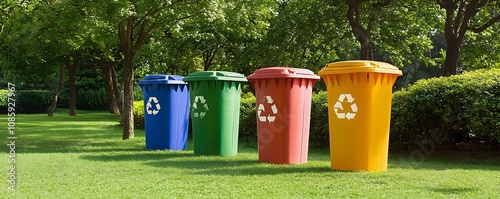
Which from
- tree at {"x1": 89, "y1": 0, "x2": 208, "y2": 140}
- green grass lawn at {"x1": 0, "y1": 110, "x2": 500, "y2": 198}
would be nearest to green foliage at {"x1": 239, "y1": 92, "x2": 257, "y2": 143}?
tree at {"x1": 89, "y1": 0, "x2": 208, "y2": 140}

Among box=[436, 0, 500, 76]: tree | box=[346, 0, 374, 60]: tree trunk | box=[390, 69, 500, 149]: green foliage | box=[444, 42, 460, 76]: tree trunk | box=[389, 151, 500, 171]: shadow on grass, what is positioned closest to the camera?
box=[389, 151, 500, 171]: shadow on grass

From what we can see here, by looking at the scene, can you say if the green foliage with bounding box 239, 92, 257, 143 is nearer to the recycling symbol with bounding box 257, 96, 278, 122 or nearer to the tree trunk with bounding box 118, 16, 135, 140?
the tree trunk with bounding box 118, 16, 135, 140

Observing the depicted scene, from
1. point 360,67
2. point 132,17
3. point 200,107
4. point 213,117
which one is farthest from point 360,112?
point 132,17

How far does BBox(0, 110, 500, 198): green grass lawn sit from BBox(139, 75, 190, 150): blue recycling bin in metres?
0.84

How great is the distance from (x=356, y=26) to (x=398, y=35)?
3.29 metres

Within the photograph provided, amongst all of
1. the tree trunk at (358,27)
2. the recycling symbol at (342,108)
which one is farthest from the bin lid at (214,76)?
the tree trunk at (358,27)

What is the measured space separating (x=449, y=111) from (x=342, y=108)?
3.00 meters

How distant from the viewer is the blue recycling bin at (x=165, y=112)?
34.5 feet

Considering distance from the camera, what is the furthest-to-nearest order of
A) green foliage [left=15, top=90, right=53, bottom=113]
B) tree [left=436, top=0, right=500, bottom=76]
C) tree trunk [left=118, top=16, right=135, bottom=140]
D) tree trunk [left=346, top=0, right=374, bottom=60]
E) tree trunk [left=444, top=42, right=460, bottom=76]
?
green foliage [left=15, top=90, right=53, bottom=113]
tree trunk [left=346, top=0, right=374, bottom=60]
tree trunk [left=444, top=42, right=460, bottom=76]
tree [left=436, top=0, right=500, bottom=76]
tree trunk [left=118, top=16, right=135, bottom=140]

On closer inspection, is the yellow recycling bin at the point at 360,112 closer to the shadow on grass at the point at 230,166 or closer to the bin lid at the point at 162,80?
the shadow on grass at the point at 230,166

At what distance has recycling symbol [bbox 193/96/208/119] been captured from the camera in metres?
9.36

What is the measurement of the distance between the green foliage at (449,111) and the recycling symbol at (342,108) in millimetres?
2879

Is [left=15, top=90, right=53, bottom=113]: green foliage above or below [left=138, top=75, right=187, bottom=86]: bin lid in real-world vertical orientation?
below

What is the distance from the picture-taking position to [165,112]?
10.5 m
